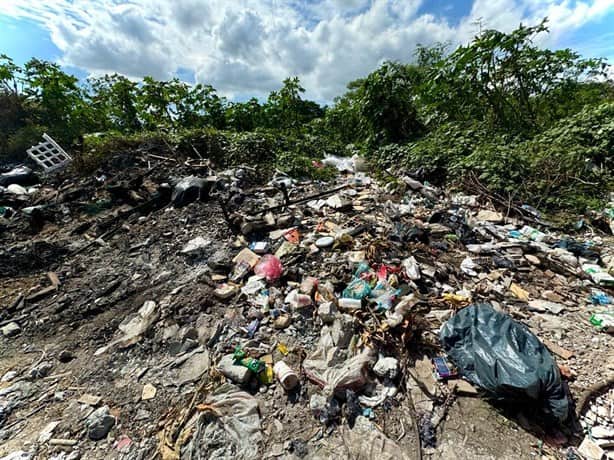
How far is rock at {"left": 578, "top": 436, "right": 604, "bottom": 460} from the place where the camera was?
1.29 meters

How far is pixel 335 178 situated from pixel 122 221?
4.16 m

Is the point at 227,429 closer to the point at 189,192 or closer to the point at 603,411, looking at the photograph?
the point at 603,411

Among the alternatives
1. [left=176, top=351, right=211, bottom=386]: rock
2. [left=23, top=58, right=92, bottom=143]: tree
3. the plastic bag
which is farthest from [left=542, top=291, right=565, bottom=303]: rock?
[left=23, top=58, right=92, bottom=143]: tree

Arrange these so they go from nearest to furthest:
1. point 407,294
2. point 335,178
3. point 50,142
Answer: point 407,294 < point 335,178 < point 50,142

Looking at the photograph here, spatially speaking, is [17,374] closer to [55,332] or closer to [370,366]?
[55,332]

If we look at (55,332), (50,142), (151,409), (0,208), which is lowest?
(151,409)

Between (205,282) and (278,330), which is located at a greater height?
(205,282)

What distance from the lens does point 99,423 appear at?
161cm

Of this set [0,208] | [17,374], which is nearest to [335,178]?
[17,374]

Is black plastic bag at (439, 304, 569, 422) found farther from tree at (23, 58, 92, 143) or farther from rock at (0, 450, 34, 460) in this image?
tree at (23, 58, 92, 143)

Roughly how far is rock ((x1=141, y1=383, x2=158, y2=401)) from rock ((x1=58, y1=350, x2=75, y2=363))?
34.9 inches

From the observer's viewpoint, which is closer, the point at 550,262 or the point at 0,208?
the point at 550,262

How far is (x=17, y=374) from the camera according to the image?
6.63ft

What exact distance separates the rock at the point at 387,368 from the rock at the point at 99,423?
1.79 m
